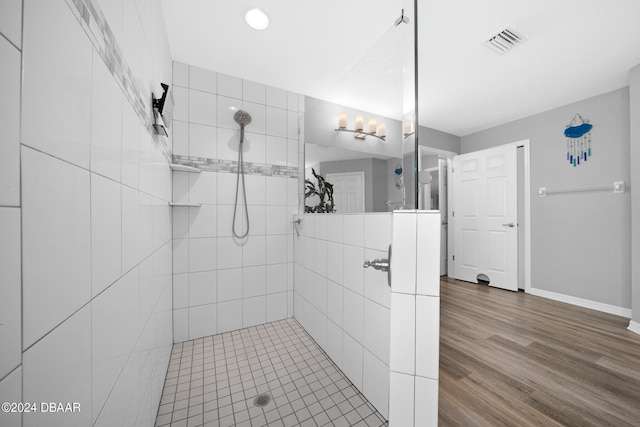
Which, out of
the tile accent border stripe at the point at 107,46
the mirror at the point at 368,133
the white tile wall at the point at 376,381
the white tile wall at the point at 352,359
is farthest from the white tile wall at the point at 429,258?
the tile accent border stripe at the point at 107,46

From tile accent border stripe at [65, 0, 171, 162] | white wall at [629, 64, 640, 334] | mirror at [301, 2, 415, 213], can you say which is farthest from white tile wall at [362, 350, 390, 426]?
white wall at [629, 64, 640, 334]

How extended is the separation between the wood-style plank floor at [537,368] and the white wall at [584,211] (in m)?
0.35

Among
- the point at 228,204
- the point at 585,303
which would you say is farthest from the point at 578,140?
the point at 228,204

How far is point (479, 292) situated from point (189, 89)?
3939 millimetres

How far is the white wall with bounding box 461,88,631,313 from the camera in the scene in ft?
7.49

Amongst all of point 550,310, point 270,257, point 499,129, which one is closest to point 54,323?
point 270,257

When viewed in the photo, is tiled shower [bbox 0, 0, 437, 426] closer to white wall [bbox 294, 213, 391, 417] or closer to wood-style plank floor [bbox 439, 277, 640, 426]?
white wall [bbox 294, 213, 391, 417]

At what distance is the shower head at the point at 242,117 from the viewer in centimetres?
190

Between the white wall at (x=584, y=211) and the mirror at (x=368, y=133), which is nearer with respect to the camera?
the mirror at (x=368, y=133)

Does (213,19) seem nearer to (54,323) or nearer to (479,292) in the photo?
(54,323)

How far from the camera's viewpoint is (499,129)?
3.23 metres

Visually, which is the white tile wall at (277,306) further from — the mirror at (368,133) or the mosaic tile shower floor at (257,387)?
the mirror at (368,133)

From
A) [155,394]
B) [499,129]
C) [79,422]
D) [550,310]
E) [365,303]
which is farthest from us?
[499,129]

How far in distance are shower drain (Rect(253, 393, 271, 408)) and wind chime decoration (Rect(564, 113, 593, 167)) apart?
12.6 feet
